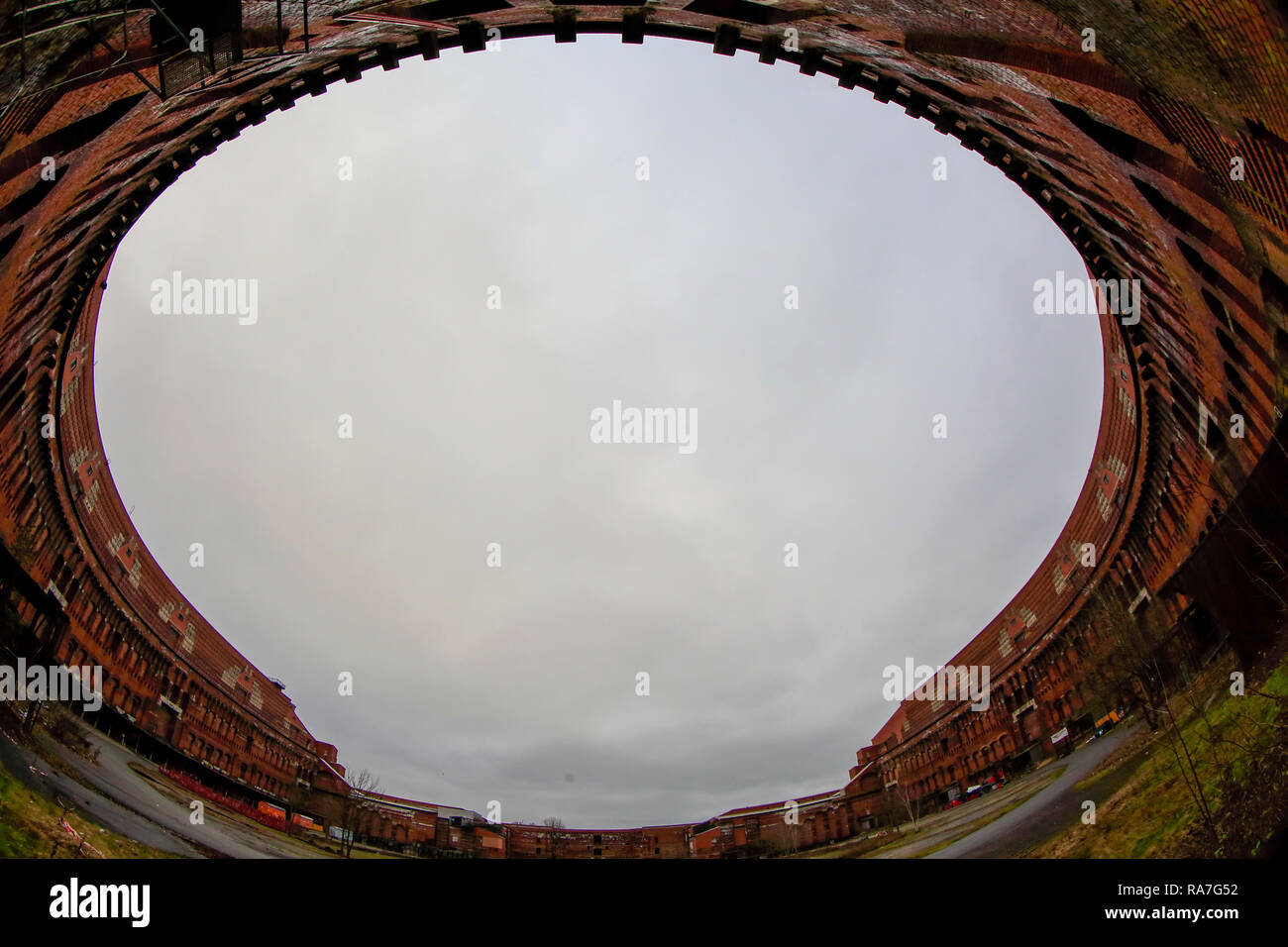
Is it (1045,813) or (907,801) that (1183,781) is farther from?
(907,801)

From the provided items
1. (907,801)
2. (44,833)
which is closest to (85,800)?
(44,833)

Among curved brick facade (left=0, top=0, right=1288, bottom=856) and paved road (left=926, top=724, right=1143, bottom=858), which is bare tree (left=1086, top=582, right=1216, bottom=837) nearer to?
curved brick facade (left=0, top=0, right=1288, bottom=856)

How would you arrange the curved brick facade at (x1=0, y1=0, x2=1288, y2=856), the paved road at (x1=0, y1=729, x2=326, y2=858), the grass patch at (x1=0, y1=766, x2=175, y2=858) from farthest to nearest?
the paved road at (x1=0, y1=729, x2=326, y2=858) → the grass patch at (x1=0, y1=766, x2=175, y2=858) → the curved brick facade at (x1=0, y1=0, x2=1288, y2=856)

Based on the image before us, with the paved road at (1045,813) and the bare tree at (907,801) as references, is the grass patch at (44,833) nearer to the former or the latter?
the paved road at (1045,813)

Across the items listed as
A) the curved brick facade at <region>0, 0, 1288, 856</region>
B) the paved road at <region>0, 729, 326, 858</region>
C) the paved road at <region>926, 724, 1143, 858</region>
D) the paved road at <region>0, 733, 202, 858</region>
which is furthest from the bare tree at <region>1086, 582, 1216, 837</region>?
the paved road at <region>0, 729, 326, 858</region>
